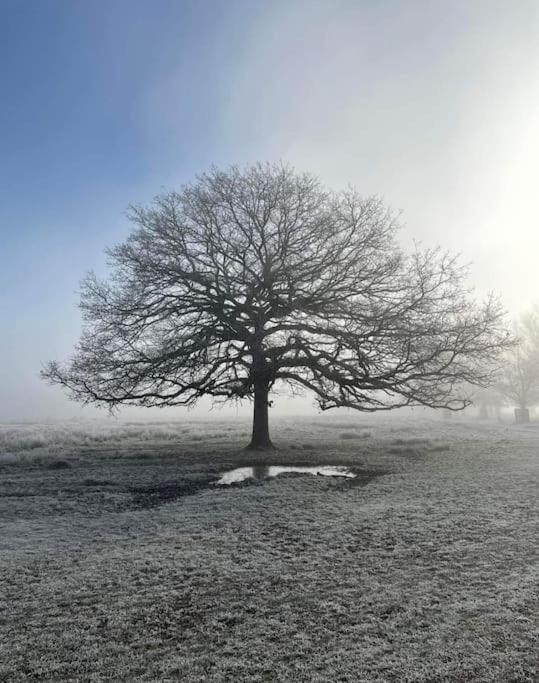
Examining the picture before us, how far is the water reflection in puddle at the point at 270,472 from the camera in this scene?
37.9ft

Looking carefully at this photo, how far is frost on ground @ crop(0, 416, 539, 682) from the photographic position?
11.6 ft

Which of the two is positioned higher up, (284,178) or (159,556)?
(284,178)

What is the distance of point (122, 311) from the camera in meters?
17.7

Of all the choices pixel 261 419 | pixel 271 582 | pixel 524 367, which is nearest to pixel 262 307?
pixel 261 419

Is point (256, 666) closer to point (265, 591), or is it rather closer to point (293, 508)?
point (265, 591)

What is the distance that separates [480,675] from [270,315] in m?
15.3

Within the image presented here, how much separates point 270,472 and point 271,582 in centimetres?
752

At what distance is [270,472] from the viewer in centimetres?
1240

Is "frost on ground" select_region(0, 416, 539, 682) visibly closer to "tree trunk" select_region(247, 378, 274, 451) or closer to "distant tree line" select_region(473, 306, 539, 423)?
"tree trunk" select_region(247, 378, 274, 451)

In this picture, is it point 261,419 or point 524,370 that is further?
point 524,370

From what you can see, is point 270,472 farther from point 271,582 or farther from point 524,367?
point 524,367

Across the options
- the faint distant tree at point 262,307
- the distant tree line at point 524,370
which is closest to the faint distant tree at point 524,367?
the distant tree line at point 524,370

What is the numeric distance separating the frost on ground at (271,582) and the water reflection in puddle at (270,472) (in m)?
1.18

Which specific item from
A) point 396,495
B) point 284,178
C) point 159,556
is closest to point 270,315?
point 284,178
